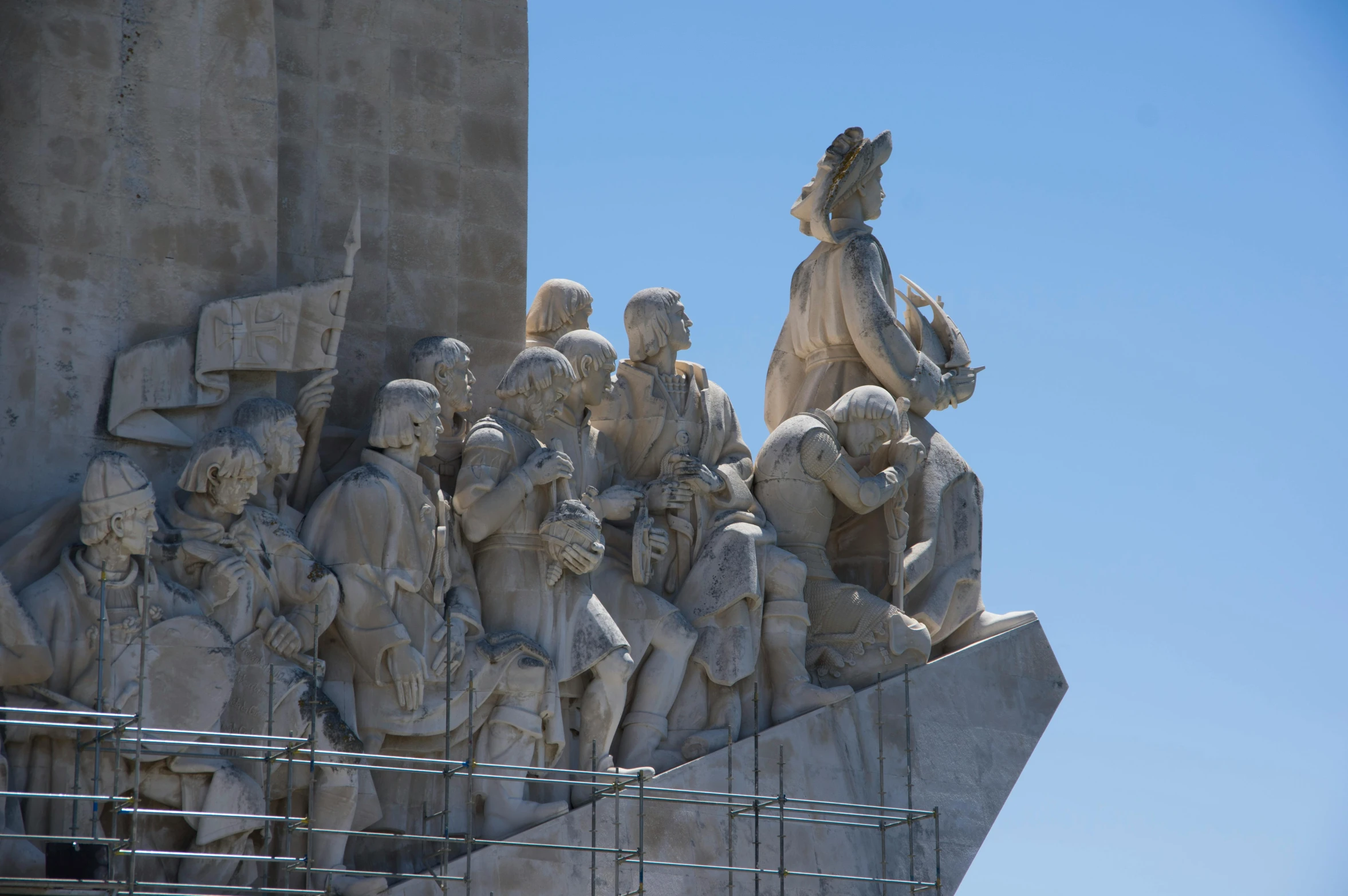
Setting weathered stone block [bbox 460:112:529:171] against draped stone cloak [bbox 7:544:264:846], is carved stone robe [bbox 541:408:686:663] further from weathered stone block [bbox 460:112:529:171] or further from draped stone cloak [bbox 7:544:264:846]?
draped stone cloak [bbox 7:544:264:846]

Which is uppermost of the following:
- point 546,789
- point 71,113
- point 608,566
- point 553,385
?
point 71,113

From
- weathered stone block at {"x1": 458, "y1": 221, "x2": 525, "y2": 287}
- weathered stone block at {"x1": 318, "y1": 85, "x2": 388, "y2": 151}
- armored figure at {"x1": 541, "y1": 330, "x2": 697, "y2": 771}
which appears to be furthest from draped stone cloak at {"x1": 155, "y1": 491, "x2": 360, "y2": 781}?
weathered stone block at {"x1": 318, "y1": 85, "x2": 388, "y2": 151}

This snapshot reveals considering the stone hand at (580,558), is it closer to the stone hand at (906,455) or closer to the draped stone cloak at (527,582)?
the draped stone cloak at (527,582)

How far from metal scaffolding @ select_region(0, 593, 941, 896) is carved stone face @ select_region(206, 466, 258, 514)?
2.69ft

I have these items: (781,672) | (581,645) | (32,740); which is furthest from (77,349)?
(781,672)

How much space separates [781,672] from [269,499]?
2.95 meters

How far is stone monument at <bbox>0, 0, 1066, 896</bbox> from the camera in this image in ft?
40.8

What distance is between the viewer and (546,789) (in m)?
13.7

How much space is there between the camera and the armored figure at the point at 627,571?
46.0 ft

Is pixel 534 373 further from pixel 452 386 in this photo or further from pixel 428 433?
pixel 428 433

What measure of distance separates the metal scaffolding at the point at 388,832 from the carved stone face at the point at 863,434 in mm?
1283

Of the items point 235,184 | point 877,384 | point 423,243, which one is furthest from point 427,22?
point 877,384

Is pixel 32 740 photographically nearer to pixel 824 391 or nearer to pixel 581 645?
pixel 581 645

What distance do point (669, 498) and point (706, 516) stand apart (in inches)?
10.2
